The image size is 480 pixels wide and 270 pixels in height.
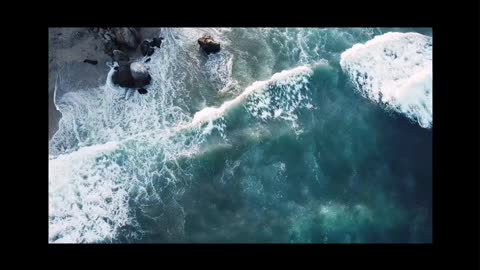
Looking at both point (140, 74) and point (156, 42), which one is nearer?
point (140, 74)

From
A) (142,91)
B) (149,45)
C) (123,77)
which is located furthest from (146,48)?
(142,91)

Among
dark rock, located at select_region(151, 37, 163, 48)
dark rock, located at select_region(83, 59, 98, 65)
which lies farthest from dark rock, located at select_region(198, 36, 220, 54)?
dark rock, located at select_region(83, 59, 98, 65)

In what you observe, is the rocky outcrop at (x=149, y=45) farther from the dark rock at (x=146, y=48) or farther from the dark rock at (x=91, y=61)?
the dark rock at (x=91, y=61)

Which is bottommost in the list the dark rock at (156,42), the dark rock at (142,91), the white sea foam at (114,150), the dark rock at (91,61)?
the white sea foam at (114,150)

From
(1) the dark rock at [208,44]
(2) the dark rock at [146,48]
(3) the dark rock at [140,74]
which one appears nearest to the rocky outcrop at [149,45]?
(2) the dark rock at [146,48]

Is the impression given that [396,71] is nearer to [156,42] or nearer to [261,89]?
[261,89]

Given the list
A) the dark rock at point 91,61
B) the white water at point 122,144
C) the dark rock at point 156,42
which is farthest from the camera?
the dark rock at point 156,42
